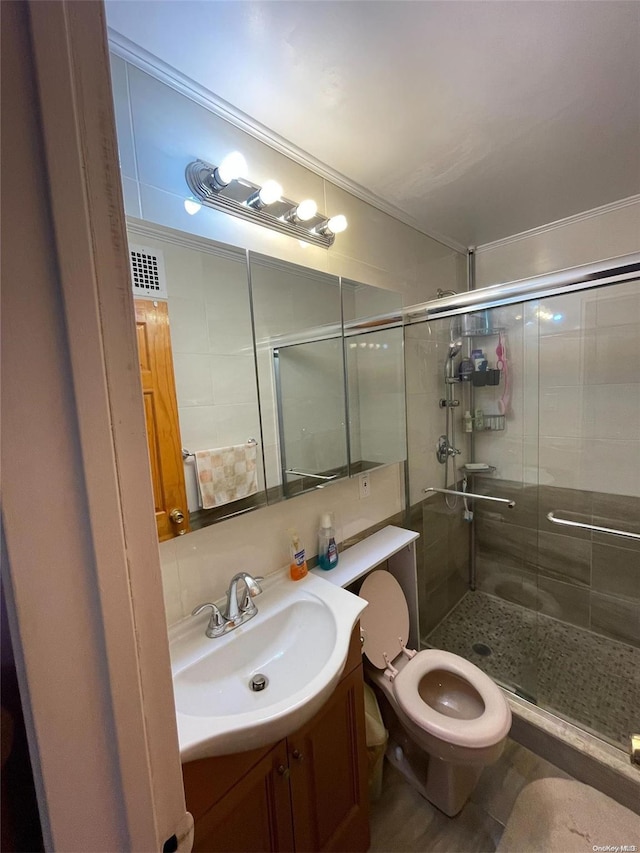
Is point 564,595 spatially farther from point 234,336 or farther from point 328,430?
point 234,336

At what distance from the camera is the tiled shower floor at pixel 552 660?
5.02ft

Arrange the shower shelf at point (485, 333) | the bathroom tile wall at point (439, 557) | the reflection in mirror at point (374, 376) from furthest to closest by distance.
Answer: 1. the shower shelf at point (485, 333)
2. the bathroom tile wall at point (439, 557)
3. the reflection in mirror at point (374, 376)

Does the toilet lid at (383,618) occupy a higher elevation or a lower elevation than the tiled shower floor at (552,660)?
higher

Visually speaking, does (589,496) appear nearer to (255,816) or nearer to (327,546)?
(327,546)

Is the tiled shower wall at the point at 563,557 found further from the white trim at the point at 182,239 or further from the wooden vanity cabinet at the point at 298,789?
the white trim at the point at 182,239

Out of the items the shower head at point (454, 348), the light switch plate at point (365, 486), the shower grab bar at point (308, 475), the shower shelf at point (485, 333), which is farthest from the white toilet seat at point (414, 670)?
the shower shelf at point (485, 333)

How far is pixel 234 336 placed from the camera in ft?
3.77

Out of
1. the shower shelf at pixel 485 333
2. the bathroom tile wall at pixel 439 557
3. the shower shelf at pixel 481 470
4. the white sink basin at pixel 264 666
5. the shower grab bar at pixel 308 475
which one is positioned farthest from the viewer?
the shower shelf at pixel 481 470

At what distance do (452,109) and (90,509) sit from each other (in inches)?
60.9

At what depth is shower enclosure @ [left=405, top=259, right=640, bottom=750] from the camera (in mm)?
1765

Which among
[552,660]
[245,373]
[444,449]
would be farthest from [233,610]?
[552,660]

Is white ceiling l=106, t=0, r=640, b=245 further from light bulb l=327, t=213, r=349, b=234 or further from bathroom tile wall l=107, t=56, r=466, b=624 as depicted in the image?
light bulb l=327, t=213, r=349, b=234

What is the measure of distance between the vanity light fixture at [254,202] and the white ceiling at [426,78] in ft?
0.75

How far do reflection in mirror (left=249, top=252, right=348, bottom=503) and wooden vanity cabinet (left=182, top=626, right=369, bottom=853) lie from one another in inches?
24.4
